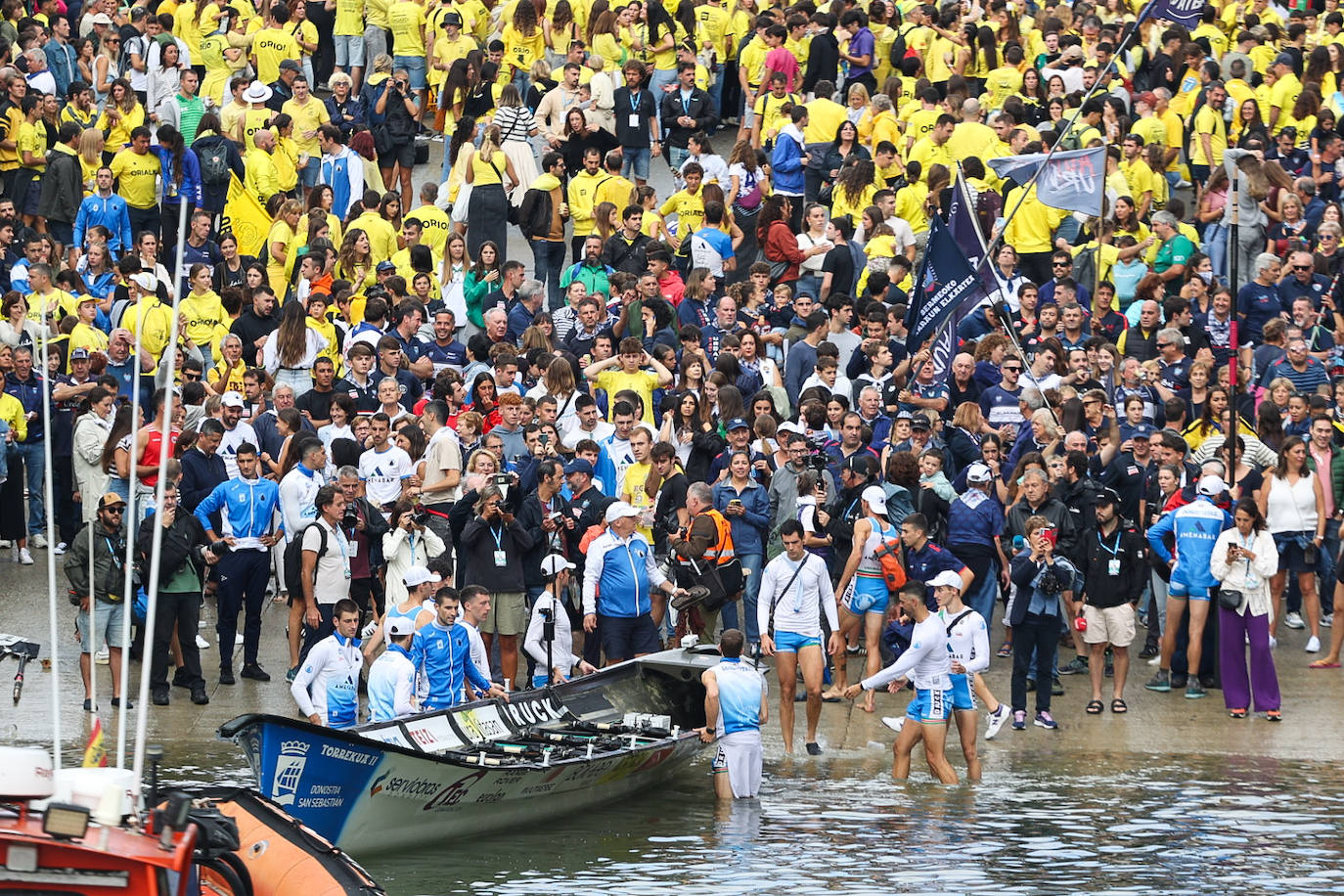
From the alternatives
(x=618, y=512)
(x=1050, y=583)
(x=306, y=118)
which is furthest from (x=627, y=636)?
(x=306, y=118)

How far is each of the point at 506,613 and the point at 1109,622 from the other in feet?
16.3

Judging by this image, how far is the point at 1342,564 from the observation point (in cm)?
1784

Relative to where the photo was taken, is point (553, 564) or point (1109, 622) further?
point (1109, 622)

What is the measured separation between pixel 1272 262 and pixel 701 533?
8.19 metres

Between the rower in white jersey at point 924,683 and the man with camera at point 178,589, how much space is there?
5.28 m

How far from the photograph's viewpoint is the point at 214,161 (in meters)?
23.8

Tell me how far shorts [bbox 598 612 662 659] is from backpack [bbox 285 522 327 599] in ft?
7.84

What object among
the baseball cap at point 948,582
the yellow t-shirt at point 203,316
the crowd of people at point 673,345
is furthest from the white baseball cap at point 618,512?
the yellow t-shirt at point 203,316

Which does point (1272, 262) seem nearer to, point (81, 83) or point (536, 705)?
point (536, 705)

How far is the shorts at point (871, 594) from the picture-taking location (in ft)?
56.5

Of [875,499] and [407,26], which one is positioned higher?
[407,26]

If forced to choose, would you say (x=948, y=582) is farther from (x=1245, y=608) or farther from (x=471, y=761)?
(x=471, y=761)

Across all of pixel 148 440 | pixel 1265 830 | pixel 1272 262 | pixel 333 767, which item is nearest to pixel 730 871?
pixel 333 767

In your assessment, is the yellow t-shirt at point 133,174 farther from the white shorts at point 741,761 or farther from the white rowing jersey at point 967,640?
the white rowing jersey at point 967,640
